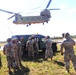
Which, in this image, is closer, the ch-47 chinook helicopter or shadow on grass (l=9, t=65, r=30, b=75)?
shadow on grass (l=9, t=65, r=30, b=75)

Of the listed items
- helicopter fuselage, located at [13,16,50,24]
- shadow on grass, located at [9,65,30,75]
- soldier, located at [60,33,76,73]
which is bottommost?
shadow on grass, located at [9,65,30,75]

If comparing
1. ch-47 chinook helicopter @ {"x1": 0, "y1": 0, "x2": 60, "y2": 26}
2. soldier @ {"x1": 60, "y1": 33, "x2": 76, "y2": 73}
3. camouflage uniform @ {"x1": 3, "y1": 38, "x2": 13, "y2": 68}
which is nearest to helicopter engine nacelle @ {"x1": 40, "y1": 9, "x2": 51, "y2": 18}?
ch-47 chinook helicopter @ {"x1": 0, "y1": 0, "x2": 60, "y2": 26}

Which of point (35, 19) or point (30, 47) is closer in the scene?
point (30, 47)

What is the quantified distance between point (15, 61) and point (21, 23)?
111 ft

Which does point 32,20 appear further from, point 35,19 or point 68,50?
point 68,50

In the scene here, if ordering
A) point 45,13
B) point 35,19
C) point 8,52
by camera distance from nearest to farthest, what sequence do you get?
1. point 8,52
2. point 35,19
3. point 45,13

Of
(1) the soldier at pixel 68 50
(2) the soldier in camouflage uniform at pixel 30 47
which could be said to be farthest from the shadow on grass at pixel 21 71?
(2) the soldier in camouflage uniform at pixel 30 47

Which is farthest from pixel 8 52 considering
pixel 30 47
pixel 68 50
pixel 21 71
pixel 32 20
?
pixel 32 20

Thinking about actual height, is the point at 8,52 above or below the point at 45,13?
below

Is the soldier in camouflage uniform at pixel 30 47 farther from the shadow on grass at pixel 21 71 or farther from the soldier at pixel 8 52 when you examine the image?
the soldier at pixel 8 52

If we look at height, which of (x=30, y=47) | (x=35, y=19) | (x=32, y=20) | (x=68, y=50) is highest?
(x=35, y=19)

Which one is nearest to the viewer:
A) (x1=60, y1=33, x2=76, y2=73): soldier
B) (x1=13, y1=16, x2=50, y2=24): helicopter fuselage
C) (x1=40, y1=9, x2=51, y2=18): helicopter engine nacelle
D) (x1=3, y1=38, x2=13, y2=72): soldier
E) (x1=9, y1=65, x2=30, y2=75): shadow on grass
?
(x1=60, y1=33, x2=76, y2=73): soldier

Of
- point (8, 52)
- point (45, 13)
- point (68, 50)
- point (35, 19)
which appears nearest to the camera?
point (68, 50)

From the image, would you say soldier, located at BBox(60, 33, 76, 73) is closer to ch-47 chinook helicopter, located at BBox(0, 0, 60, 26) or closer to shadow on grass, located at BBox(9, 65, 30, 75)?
shadow on grass, located at BBox(9, 65, 30, 75)
